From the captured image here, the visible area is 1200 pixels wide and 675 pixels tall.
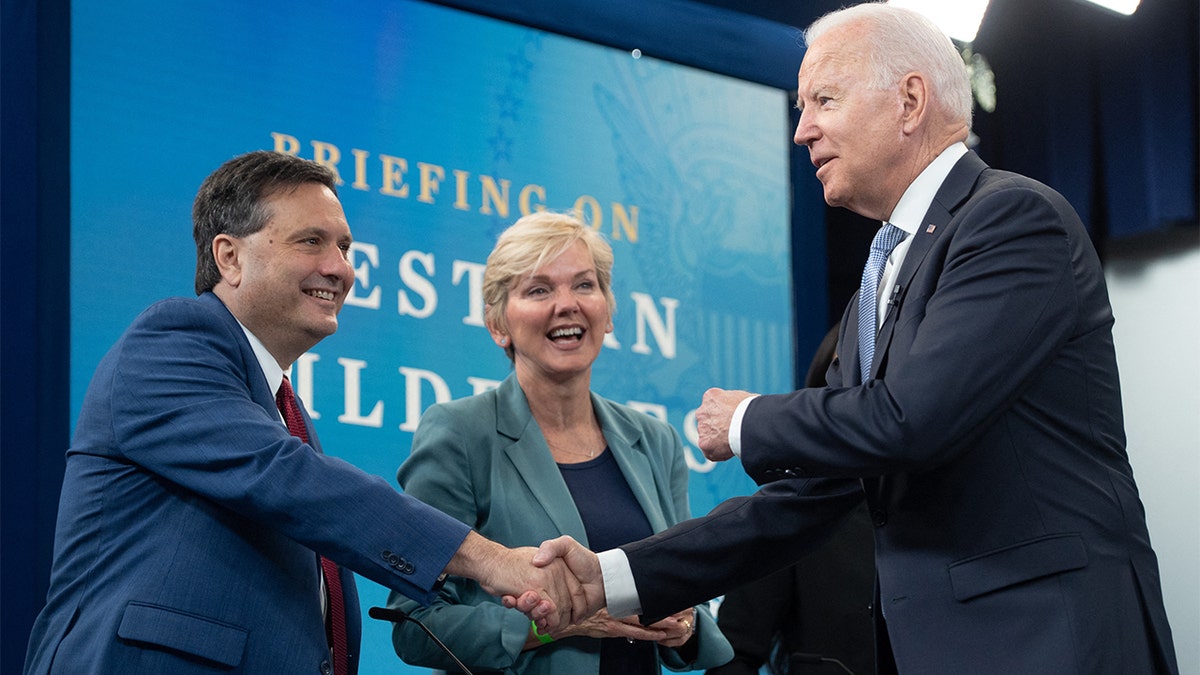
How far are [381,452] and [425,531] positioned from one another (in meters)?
1.36

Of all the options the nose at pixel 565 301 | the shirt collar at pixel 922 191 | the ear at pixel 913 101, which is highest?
the ear at pixel 913 101

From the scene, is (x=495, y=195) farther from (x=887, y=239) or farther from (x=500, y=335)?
(x=887, y=239)

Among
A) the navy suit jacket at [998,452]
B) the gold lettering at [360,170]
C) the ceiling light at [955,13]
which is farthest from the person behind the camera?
the ceiling light at [955,13]

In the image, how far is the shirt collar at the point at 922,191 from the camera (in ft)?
7.45

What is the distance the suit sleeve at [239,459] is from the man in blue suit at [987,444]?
1.68 ft

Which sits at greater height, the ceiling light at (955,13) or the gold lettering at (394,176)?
the ceiling light at (955,13)

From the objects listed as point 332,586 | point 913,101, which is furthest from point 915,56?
point 332,586

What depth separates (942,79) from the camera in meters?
2.33

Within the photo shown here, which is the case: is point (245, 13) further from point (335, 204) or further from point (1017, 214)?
point (1017, 214)

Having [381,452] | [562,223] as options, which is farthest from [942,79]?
[381,452]

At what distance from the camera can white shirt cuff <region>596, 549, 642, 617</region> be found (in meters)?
2.47

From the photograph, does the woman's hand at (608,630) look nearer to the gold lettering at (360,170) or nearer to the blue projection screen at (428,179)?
the blue projection screen at (428,179)

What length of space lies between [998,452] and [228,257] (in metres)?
1.34

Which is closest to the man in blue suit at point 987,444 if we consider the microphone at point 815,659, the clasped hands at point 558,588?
the clasped hands at point 558,588
